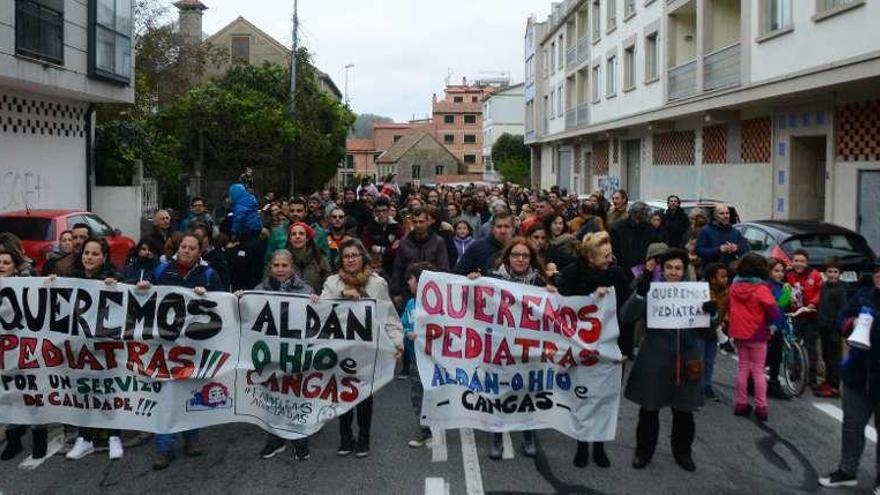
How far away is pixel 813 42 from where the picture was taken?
Result: 1803 cm

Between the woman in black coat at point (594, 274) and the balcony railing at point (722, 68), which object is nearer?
the woman in black coat at point (594, 274)

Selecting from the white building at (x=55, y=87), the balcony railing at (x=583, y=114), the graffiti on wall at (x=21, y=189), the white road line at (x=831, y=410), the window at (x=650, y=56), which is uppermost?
the window at (x=650, y=56)

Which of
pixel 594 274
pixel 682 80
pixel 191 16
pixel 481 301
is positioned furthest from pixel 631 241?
pixel 191 16

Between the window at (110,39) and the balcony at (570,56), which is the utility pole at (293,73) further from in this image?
the balcony at (570,56)

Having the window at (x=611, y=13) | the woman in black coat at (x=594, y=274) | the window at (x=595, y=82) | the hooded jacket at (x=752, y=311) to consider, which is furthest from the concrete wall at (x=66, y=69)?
the window at (x=595, y=82)

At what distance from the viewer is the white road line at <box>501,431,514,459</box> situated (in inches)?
297

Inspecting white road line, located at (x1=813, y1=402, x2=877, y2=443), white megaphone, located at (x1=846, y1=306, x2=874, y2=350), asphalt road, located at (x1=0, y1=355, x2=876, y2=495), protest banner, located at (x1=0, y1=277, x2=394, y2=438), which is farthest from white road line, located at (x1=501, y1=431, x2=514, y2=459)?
white road line, located at (x1=813, y1=402, x2=877, y2=443)

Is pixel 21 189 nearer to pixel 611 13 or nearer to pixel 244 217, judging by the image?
pixel 244 217

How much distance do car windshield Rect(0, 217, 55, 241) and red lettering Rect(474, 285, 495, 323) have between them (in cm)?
853

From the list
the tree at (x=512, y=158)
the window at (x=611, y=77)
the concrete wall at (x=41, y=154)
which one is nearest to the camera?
the concrete wall at (x=41, y=154)

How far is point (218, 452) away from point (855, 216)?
14336mm

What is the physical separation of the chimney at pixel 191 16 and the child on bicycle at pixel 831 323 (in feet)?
191

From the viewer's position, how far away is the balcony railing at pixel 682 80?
25.8m

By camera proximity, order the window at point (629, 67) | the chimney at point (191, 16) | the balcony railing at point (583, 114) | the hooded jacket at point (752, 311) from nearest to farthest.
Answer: the hooded jacket at point (752, 311)
the window at point (629, 67)
the balcony railing at point (583, 114)
the chimney at point (191, 16)
